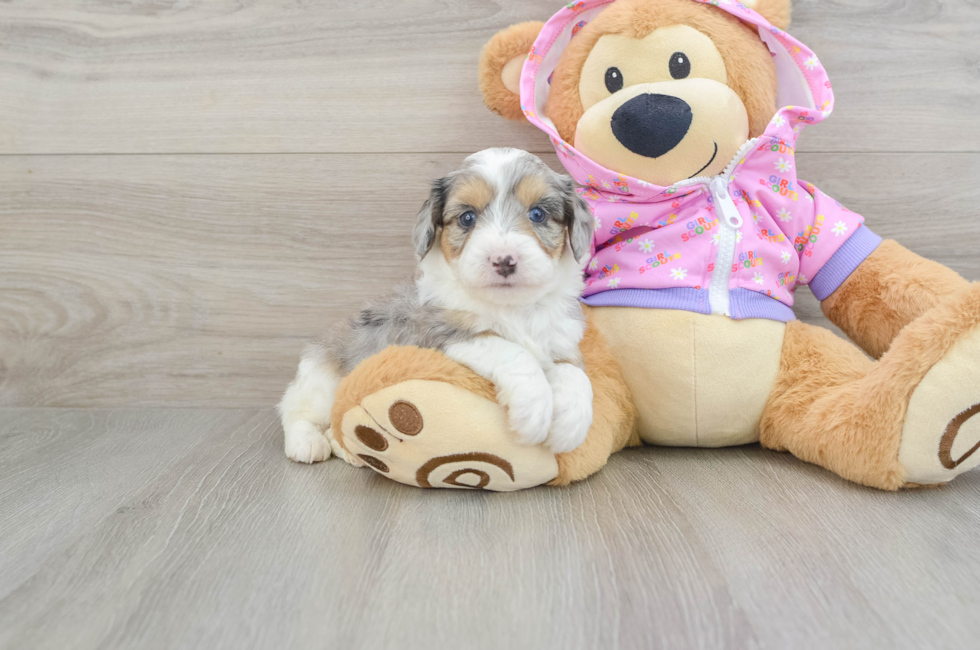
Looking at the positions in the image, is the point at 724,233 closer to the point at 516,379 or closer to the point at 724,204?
the point at 724,204

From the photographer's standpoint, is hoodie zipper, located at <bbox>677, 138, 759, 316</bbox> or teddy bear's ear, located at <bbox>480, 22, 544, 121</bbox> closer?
hoodie zipper, located at <bbox>677, 138, 759, 316</bbox>

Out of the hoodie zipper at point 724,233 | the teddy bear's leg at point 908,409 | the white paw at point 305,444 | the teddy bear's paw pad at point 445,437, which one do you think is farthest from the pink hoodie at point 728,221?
the white paw at point 305,444

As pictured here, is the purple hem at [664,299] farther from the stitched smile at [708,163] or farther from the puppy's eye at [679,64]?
the puppy's eye at [679,64]

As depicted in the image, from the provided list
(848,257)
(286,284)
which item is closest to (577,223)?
(848,257)

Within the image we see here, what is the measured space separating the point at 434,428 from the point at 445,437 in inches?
1.1

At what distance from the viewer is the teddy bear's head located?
1.45 m

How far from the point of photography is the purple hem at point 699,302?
1.50 metres

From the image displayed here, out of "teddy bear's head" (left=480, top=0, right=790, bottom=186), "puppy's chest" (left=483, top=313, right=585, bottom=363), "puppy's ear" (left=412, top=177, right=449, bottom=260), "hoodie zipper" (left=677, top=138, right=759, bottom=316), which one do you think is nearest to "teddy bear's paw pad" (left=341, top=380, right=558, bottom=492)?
"puppy's chest" (left=483, top=313, right=585, bottom=363)

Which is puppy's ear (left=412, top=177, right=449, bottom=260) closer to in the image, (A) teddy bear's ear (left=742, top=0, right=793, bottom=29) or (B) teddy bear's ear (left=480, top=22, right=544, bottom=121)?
(B) teddy bear's ear (left=480, top=22, right=544, bottom=121)

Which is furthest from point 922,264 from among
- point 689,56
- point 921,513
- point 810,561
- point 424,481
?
point 424,481

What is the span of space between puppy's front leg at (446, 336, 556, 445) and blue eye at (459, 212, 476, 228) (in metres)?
0.25

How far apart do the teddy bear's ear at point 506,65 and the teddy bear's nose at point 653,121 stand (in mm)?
307

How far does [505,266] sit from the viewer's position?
129cm

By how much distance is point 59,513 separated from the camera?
135 cm
